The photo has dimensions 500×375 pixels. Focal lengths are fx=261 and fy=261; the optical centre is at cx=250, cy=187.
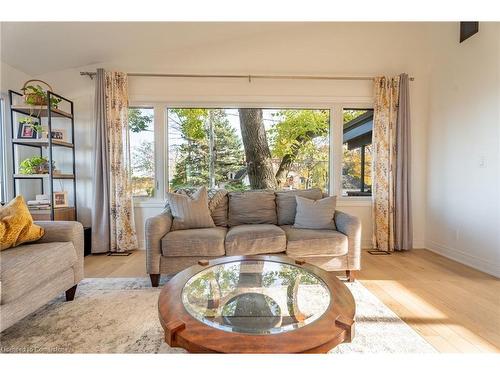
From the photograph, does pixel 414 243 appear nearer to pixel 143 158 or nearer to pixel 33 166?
pixel 143 158

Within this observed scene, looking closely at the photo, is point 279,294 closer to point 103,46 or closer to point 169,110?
point 169,110

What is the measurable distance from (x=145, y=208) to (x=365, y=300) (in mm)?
2877

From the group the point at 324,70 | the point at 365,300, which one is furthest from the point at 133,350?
the point at 324,70

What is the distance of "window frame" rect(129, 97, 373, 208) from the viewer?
3.58 meters

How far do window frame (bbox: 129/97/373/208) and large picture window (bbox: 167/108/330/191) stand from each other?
0.07m

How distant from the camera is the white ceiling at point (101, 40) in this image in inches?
106

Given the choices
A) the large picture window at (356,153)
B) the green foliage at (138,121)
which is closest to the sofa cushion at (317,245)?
the large picture window at (356,153)

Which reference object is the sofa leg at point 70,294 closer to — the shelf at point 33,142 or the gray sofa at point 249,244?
the gray sofa at point 249,244

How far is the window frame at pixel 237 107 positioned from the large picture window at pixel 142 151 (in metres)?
0.07

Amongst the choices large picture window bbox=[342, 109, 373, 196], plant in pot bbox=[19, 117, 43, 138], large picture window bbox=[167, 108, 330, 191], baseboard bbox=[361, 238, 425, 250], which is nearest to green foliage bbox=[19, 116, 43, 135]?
plant in pot bbox=[19, 117, 43, 138]

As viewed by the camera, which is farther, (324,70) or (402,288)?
(324,70)

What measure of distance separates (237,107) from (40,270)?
282cm

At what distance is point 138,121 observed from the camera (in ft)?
11.9

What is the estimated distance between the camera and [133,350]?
146cm
